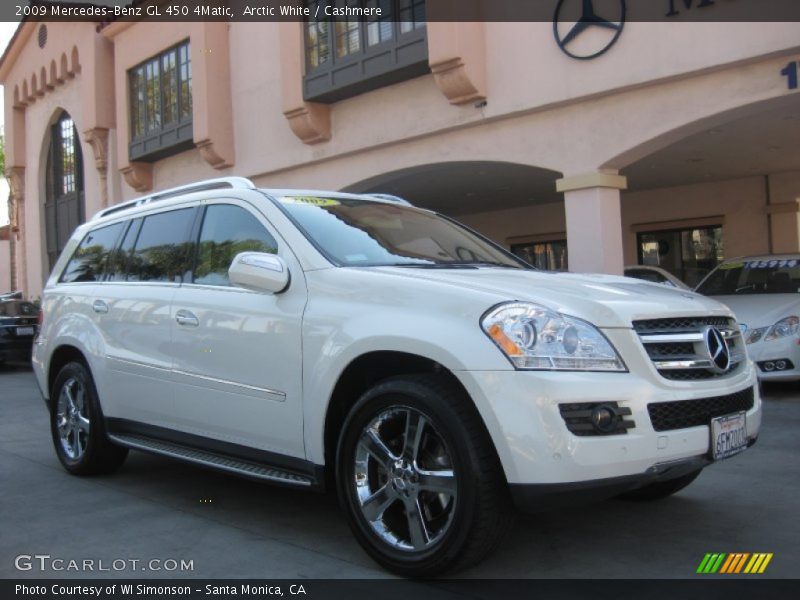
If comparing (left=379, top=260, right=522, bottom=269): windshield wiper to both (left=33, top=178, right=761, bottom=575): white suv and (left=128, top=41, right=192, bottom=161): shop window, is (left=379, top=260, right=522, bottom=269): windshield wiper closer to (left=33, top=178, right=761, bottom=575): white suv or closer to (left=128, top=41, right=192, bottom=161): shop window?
(left=33, top=178, right=761, bottom=575): white suv

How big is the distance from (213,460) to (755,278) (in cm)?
768

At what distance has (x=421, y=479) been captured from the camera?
3543 mm

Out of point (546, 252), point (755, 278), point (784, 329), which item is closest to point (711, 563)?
point (784, 329)

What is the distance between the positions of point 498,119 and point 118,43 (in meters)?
12.8

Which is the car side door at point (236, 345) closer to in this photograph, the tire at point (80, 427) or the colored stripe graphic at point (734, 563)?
the tire at point (80, 427)

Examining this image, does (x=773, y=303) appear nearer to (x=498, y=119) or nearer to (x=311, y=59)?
(x=498, y=119)

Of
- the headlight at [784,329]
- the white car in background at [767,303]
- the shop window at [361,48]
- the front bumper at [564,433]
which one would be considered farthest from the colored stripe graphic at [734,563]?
the shop window at [361,48]

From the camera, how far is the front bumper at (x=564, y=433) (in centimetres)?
318

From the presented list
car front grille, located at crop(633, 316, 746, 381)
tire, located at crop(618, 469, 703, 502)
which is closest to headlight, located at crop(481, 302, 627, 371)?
car front grille, located at crop(633, 316, 746, 381)

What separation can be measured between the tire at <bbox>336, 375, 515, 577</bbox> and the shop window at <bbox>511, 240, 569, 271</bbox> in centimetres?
1836

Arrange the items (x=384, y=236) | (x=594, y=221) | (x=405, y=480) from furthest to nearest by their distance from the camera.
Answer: (x=594, y=221), (x=384, y=236), (x=405, y=480)

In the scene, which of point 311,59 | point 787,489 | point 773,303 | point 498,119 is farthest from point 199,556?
point 311,59

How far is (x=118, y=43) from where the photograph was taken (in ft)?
69.7

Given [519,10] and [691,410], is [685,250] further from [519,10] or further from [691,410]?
[691,410]
